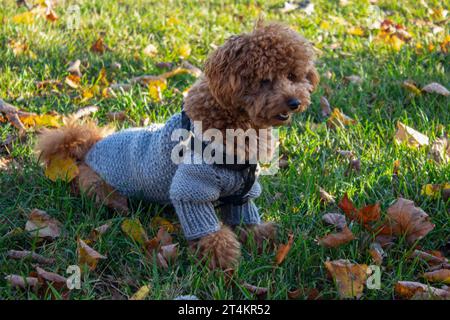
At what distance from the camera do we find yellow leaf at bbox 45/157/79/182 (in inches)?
125

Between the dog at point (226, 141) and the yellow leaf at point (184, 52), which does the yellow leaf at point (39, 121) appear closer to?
the dog at point (226, 141)

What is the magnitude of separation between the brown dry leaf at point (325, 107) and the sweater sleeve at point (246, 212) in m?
1.33

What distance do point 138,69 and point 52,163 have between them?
5.37 feet

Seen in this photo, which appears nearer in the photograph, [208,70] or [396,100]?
[208,70]

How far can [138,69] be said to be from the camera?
15.4 feet

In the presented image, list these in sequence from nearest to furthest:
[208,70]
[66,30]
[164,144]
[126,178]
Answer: [208,70] < [164,144] < [126,178] < [66,30]

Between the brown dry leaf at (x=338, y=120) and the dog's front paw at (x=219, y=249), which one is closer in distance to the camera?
the dog's front paw at (x=219, y=249)

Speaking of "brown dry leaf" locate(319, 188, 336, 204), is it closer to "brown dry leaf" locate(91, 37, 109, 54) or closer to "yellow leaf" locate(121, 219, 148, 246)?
"yellow leaf" locate(121, 219, 148, 246)

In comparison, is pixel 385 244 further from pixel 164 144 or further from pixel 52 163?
pixel 52 163

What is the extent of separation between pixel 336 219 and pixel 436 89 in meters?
1.68

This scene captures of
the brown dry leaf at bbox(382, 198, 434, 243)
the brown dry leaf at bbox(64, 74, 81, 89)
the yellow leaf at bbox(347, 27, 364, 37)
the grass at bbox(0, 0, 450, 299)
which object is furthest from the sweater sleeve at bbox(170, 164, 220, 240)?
the yellow leaf at bbox(347, 27, 364, 37)

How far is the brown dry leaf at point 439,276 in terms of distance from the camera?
2.52 meters

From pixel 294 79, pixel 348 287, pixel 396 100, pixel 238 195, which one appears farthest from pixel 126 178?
pixel 396 100

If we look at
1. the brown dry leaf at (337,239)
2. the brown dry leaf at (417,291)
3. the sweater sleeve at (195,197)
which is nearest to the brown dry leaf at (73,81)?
the sweater sleeve at (195,197)
